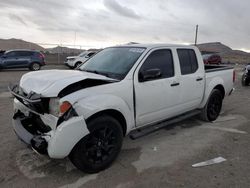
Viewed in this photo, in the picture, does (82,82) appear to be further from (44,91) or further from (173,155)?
(173,155)

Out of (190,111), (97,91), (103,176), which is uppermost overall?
(97,91)

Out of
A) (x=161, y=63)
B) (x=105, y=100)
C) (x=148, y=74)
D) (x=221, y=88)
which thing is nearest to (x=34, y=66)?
(x=221, y=88)

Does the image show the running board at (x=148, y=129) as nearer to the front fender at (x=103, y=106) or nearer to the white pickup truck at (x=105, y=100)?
the white pickup truck at (x=105, y=100)

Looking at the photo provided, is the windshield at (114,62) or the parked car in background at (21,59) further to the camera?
the parked car in background at (21,59)

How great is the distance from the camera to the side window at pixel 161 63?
4531 millimetres

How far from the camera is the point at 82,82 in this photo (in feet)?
12.2

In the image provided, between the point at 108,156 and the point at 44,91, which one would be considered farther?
the point at 108,156

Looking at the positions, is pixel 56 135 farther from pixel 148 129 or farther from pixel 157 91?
pixel 157 91

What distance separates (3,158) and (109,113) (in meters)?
1.89

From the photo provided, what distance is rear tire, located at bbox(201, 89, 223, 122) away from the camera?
6.22m

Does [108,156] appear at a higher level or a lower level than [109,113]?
lower

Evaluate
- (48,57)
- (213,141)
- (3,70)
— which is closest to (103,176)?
(213,141)

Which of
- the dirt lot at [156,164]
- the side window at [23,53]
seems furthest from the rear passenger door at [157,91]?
the side window at [23,53]

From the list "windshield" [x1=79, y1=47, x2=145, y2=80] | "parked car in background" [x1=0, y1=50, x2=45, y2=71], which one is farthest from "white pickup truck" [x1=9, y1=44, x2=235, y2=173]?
"parked car in background" [x1=0, y1=50, x2=45, y2=71]
